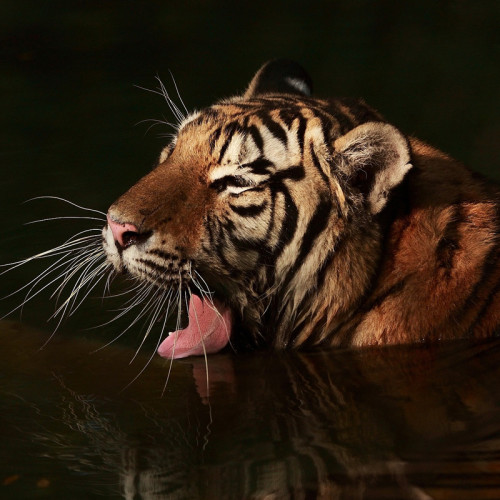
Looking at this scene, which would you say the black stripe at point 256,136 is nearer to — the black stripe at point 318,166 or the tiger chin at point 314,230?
the tiger chin at point 314,230

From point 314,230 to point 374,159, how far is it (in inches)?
13.1

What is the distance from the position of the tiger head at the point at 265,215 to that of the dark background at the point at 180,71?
1648 mm

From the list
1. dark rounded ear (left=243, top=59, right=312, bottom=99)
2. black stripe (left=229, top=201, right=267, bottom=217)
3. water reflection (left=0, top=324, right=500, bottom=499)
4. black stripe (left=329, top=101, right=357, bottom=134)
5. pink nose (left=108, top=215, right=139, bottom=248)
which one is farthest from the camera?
dark rounded ear (left=243, top=59, right=312, bottom=99)

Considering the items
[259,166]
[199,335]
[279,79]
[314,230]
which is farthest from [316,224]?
[279,79]

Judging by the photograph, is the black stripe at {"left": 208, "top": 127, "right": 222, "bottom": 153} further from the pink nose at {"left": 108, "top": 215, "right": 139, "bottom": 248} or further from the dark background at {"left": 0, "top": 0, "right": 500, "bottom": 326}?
the dark background at {"left": 0, "top": 0, "right": 500, "bottom": 326}

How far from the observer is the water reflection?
120 inches

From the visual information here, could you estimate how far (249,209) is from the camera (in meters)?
3.70

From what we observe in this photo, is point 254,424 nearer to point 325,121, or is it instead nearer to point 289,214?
point 289,214

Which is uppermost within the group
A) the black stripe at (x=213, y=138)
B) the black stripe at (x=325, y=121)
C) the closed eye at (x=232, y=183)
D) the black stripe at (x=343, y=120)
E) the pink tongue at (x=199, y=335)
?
the black stripe at (x=325, y=121)

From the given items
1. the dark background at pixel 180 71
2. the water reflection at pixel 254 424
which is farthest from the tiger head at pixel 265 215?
the dark background at pixel 180 71

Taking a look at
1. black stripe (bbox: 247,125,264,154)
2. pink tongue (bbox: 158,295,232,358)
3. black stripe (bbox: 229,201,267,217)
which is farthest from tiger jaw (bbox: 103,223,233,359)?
black stripe (bbox: 247,125,264,154)

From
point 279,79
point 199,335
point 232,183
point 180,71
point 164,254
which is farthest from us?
point 180,71

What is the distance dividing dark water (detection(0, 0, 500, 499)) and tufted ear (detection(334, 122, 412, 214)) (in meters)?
0.68

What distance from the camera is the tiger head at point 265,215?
3.57 metres
